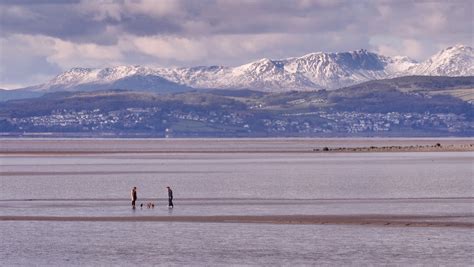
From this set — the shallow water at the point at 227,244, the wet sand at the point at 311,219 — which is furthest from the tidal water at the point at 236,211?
the wet sand at the point at 311,219

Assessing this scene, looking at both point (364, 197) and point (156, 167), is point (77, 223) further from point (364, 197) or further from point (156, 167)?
point (156, 167)

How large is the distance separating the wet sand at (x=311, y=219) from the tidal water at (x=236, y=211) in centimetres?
164

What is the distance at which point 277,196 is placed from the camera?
76.1m

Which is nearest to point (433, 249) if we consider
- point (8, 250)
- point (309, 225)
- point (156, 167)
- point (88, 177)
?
point (309, 225)

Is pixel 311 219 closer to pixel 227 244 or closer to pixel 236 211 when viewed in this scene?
pixel 236 211

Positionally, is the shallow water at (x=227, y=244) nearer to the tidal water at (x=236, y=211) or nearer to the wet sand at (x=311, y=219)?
the tidal water at (x=236, y=211)

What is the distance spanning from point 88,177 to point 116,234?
4914 centimetres

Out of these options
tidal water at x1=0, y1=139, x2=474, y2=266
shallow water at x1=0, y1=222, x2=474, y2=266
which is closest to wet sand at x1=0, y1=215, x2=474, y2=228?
tidal water at x1=0, y1=139, x2=474, y2=266

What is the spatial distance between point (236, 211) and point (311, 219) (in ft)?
21.1

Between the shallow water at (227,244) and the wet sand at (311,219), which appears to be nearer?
the shallow water at (227,244)

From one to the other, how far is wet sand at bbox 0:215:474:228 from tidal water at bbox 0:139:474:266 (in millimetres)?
1637

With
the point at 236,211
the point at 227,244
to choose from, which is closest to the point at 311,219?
the point at 236,211

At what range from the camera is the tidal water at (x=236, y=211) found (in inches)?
1780

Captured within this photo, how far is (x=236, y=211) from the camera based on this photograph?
209ft
